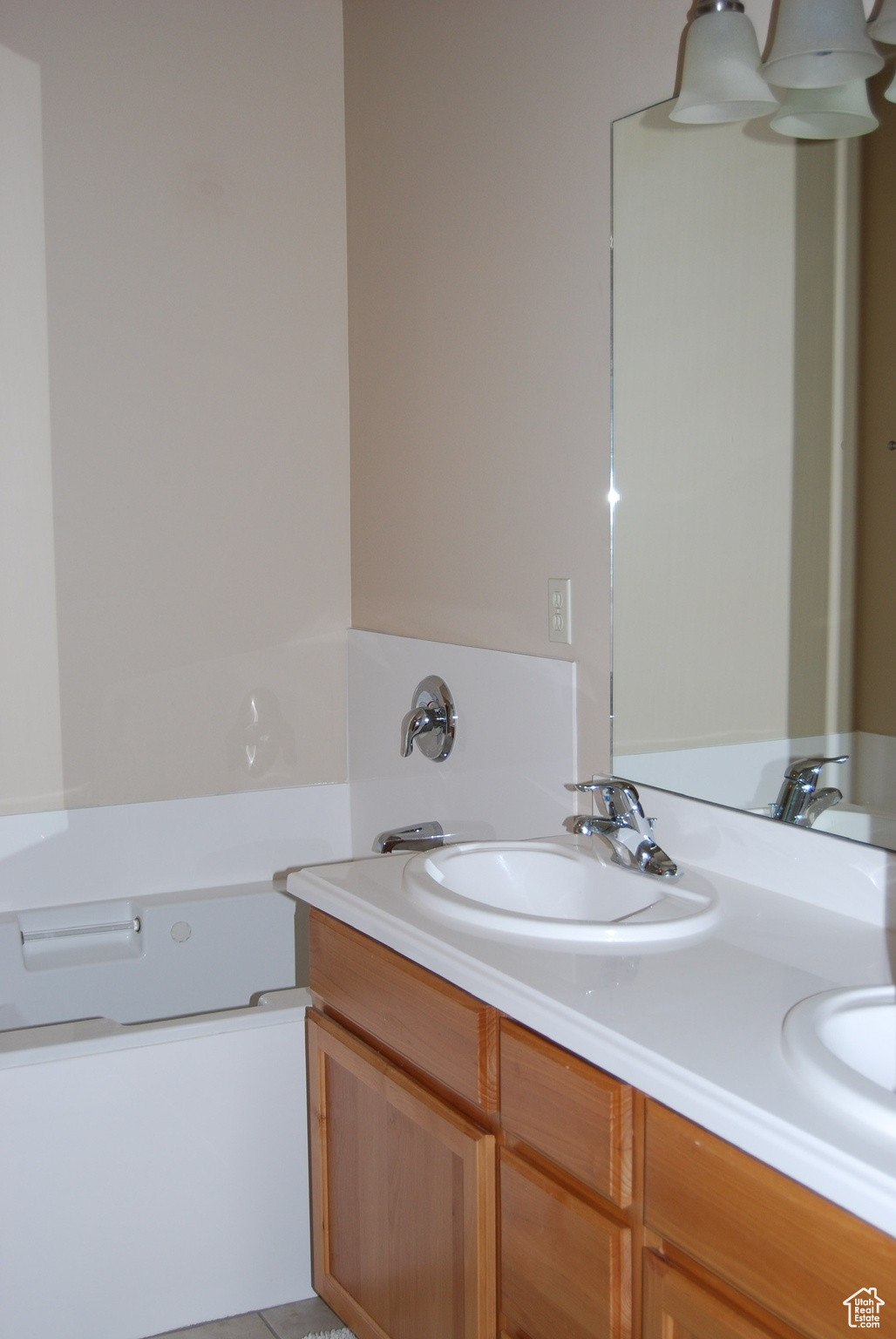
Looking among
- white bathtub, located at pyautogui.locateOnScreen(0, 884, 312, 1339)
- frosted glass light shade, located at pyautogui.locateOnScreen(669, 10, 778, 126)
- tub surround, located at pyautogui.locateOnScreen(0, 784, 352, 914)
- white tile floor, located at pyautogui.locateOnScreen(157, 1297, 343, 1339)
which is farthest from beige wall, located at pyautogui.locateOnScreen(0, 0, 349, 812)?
frosted glass light shade, located at pyautogui.locateOnScreen(669, 10, 778, 126)

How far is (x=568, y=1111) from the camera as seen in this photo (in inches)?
47.3

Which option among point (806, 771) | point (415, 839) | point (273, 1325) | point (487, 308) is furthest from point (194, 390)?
point (273, 1325)

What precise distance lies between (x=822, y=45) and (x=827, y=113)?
0.07 metres

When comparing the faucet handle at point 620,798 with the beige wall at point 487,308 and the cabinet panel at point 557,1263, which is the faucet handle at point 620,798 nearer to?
the beige wall at point 487,308

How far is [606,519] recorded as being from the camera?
6.02 ft

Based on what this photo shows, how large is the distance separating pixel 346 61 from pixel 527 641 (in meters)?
1.45

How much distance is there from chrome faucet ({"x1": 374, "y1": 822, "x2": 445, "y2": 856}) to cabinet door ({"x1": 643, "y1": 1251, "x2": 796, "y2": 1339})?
1067mm

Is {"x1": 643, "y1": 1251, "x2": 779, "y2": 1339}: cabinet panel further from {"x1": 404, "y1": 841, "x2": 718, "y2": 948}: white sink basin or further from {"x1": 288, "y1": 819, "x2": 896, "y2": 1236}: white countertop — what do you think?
{"x1": 404, "y1": 841, "x2": 718, "y2": 948}: white sink basin

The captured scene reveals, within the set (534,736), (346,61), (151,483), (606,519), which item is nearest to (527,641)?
(534,736)

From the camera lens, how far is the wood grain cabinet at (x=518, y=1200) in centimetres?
96

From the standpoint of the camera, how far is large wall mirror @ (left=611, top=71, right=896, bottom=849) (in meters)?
1.36

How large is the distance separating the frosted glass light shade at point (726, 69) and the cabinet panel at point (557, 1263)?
131cm

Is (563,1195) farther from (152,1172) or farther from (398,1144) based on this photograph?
(152,1172)
